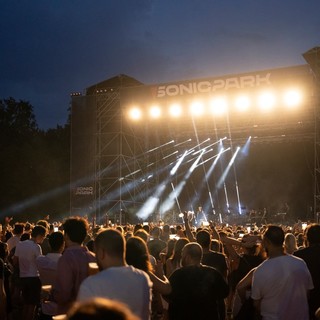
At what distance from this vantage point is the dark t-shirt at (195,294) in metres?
4.20

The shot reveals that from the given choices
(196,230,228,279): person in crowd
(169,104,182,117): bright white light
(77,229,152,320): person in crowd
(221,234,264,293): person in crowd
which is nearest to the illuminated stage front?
(169,104,182,117): bright white light

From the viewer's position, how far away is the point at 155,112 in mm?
20375

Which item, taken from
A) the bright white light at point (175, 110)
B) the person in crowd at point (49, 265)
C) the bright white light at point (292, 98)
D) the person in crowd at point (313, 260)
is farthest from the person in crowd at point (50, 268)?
the bright white light at point (175, 110)

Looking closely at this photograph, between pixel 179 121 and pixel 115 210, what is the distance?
4950mm

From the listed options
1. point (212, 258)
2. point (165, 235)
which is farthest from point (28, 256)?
point (165, 235)

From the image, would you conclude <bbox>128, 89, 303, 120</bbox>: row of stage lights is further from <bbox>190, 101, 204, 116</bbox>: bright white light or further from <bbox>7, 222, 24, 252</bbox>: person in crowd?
<bbox>7, 222, 24, 252</bbox>: person in crowd

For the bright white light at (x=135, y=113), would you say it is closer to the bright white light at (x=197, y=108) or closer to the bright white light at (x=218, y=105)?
the bright white light at (x=197, y=108)

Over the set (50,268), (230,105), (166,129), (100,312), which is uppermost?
(230,105)

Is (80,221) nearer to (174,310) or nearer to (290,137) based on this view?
(174,310)

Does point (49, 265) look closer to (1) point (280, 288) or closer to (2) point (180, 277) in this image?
(2) point (180, 277)

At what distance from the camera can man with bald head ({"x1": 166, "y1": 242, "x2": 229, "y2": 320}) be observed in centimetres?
420

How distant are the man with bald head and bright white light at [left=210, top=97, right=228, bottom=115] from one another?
15273 mm

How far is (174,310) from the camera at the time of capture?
4238mm

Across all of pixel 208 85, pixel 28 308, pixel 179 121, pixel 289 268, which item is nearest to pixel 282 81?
pixel 208 85
